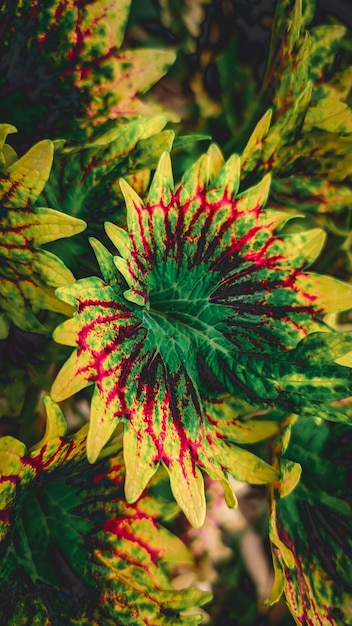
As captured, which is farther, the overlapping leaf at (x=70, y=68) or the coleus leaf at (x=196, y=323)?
the overlapping leaf at (x=70, y=68)

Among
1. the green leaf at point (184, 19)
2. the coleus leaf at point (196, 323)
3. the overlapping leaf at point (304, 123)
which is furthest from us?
Answer: the green leaf at point (184, 19)

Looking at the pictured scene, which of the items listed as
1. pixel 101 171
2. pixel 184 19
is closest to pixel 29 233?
pixel 101 171

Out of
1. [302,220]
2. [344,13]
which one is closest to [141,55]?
[302,220]

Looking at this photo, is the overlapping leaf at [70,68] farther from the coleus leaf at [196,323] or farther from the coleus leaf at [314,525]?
the coleus leaf at [314,525]

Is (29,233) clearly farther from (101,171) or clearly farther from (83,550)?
(83,550)

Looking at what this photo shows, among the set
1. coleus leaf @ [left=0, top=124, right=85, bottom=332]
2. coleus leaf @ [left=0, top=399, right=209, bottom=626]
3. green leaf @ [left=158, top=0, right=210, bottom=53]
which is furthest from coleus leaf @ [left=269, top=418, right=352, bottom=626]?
green leaf @ [left=158, top=0, right=210, bottom=53]

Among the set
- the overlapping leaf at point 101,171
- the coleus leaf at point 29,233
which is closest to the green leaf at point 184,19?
the overlapping leaf at point 101,171

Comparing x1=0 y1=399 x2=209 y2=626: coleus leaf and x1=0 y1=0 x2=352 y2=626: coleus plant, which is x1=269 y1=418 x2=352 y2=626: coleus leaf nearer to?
x1=0 y1=0 x2=352 y2=626: coleus plant
